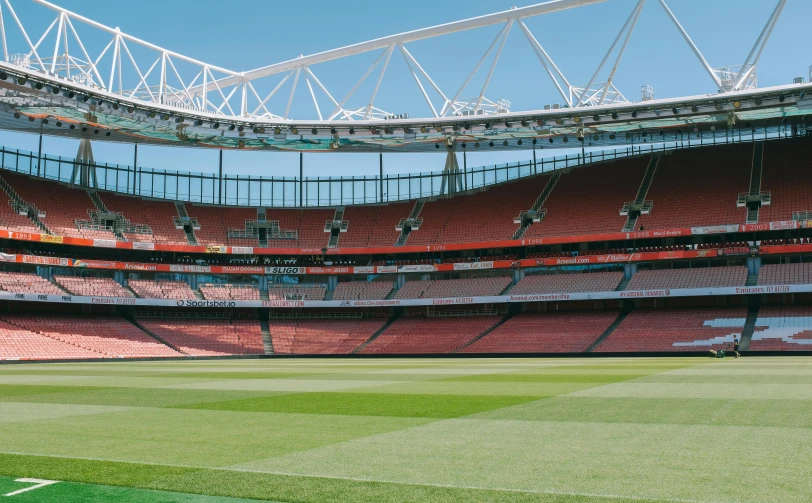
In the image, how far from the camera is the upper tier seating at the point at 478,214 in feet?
225

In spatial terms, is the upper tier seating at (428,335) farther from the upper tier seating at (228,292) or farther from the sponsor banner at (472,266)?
the upper tier seating at (228,292)

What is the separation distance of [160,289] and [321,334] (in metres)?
15.0

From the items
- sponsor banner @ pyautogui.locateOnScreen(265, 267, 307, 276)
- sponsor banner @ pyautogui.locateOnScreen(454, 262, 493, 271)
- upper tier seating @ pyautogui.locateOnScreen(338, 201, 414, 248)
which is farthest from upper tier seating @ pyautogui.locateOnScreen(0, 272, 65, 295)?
sponsor banner @ pyautogui.locateOnScreen(454, 262, 493, 271)

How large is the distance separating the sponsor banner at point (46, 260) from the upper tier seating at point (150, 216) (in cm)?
671

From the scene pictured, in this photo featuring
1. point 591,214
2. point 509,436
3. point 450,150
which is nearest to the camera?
point 509,436

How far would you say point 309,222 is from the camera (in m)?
77.0

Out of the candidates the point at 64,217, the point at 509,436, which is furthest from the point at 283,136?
the point at 509,436

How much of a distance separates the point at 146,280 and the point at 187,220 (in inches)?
355

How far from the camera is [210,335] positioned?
6369cm

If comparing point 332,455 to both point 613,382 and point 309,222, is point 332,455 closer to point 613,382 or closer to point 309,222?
point 613,382

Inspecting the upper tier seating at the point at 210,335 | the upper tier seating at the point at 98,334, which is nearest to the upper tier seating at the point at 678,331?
the upper tier seating at the point at 210,335

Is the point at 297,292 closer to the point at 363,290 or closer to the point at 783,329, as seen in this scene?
the point at 363,290

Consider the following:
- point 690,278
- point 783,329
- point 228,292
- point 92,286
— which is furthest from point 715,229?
point 92,286

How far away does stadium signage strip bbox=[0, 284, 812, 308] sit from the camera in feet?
175
